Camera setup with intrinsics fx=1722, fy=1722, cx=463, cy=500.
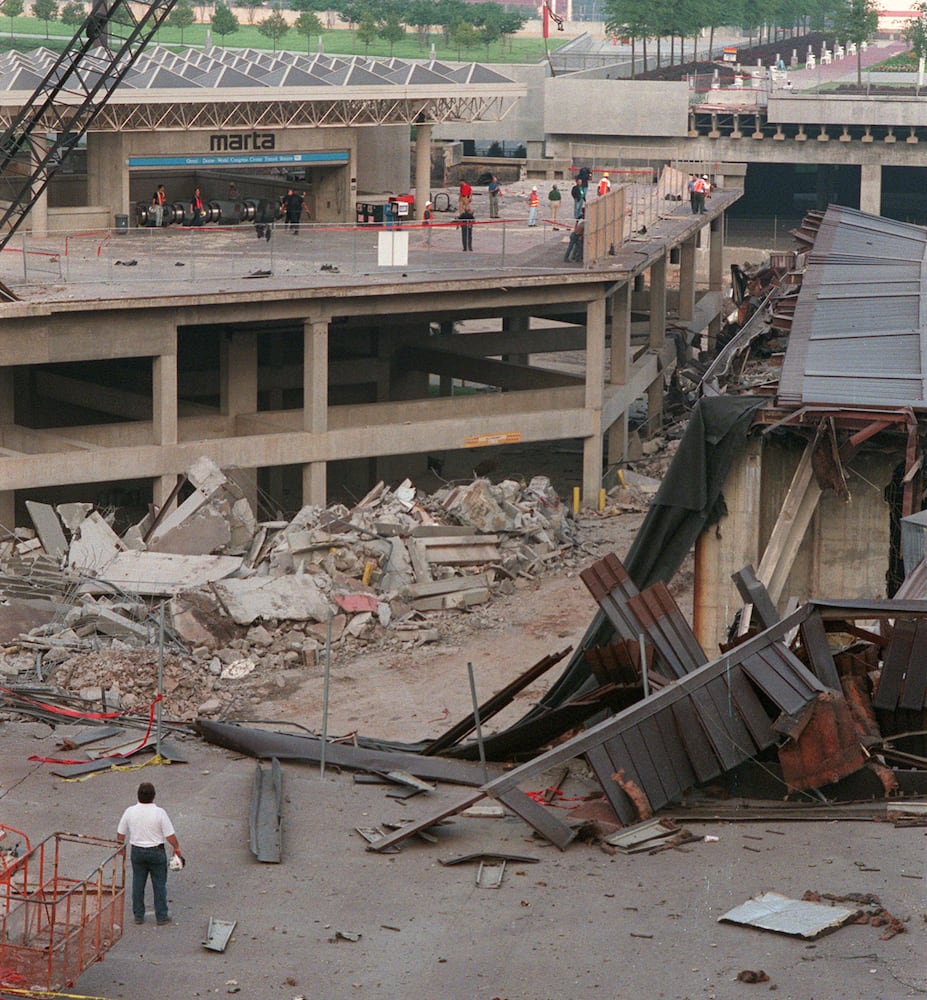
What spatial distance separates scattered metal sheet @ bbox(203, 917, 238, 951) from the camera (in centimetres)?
1220

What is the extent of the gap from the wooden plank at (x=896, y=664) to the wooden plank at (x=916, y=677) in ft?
0.13

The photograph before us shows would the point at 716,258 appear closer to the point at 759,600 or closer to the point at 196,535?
the point at 196,535

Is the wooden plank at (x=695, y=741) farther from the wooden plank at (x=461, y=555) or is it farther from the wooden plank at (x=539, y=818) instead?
the wooden plank at (x=461, y=555)

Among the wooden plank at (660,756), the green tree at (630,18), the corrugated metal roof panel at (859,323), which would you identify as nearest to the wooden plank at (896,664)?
the wooden plank at (660,756)

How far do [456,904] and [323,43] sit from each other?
141 meters

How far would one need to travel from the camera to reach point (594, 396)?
42406 mm

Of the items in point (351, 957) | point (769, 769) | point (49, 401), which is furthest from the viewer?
point (49, 401)

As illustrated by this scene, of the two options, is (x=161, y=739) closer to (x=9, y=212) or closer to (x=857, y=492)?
(x=857, y=492)

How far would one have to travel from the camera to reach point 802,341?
27656 millimetres

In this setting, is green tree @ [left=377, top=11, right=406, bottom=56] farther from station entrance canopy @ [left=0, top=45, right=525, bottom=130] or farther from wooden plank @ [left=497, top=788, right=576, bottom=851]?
wooden plank @ [left=497, top=788, right=576, bottom=851]

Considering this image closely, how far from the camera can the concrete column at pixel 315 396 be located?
3938 centimetres

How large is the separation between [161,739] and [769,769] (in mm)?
6353

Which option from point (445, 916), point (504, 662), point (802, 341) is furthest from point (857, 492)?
point (445, 916)

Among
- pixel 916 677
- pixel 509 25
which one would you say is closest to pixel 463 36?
pixel 509 25
